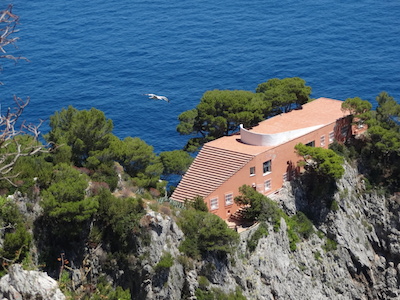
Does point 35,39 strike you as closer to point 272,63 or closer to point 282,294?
point 272,63

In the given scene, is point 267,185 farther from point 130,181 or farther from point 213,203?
point 130,181

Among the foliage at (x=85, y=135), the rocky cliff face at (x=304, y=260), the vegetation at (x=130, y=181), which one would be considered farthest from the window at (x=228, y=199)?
the foliage at (x=85, y=135)

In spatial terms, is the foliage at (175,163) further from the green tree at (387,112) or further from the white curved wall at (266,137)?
the green tree at (387,112)

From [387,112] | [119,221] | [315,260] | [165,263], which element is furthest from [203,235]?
[387,112]

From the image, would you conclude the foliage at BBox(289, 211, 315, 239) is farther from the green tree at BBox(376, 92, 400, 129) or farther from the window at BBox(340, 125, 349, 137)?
the green tree at BBox(376, 92, 400, 129)

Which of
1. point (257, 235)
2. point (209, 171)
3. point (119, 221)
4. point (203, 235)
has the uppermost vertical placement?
point (119, 221)
